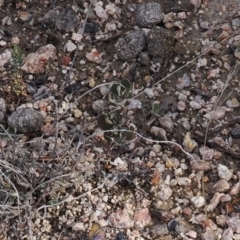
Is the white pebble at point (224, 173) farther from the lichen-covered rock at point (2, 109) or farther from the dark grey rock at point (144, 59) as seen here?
the lichen-covered rock at point (2, 109)

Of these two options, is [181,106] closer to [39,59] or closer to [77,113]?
[77,113]

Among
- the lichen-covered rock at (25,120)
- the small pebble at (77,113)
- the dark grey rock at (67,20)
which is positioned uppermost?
the dark grey rock at (67,20)

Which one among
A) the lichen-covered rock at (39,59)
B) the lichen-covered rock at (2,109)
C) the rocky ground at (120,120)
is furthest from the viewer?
the lichen-covered rock at (39,59)

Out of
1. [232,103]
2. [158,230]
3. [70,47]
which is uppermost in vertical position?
[70,47]

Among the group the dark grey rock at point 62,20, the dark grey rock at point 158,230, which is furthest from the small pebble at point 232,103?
the dark grey rock at point 62,20

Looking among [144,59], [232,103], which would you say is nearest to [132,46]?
[144,59]

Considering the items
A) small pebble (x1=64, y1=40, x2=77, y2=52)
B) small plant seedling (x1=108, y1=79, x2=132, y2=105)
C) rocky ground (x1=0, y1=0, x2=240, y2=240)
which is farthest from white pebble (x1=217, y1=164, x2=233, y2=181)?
small pebble (x1=64, y1=40, x2=77, y2=52)

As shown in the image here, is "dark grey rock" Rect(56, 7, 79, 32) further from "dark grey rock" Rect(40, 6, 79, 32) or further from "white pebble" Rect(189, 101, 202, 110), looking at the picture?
"white pebble" Rect(189, 101, 202, 110)

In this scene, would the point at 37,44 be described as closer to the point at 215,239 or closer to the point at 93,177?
the point at 93,177
